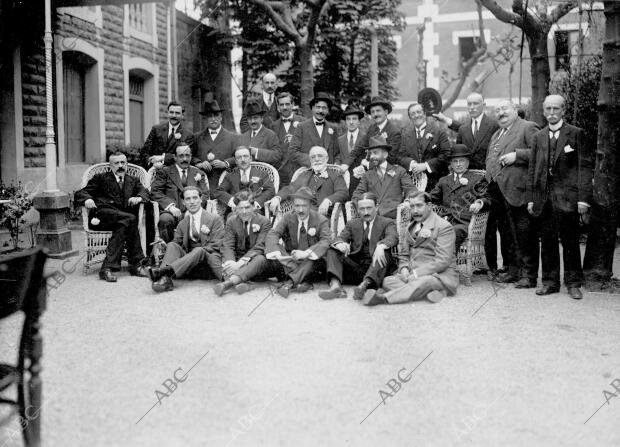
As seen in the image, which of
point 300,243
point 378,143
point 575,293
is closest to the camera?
point 575,293

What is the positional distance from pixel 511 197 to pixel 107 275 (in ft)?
14.3

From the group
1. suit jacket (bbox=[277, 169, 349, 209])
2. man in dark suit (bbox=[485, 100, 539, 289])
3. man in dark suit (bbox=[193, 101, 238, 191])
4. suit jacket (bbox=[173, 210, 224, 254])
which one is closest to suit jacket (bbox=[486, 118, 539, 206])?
man in dark suit (bbox=[485, 100, 539, 289])

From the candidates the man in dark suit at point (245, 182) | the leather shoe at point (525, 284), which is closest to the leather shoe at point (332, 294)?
the leather shoe at point (525, 284)

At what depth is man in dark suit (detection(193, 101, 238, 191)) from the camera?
8.43m

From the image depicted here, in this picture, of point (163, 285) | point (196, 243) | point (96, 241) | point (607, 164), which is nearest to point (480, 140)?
point (607, 164)

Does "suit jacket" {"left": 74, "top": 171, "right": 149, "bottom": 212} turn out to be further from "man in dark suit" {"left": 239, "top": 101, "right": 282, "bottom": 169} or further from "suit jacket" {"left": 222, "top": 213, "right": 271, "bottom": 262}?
"man in dark suit" {"left": 239, "top": 101, "right": 282, "bottom": 169}

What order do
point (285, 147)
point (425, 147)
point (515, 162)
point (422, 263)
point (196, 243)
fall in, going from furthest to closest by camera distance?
point (285, 147)
point (425, 147)
point (196, 243)
point (515, 162)
point (422, 263)

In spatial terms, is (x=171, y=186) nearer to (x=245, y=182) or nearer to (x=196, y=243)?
(x=245, y=182)

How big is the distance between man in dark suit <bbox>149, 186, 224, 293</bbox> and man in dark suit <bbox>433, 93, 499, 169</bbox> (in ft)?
9.76

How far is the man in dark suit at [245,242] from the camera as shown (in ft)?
22.1

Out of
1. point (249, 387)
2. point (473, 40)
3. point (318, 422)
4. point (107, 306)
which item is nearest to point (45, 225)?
point (107, 306)

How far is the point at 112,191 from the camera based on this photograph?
25.4ft

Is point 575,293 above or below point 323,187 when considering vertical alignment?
below

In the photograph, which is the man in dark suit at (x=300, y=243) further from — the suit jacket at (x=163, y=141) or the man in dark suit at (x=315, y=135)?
the suit jacket at (x=163, y=141)
